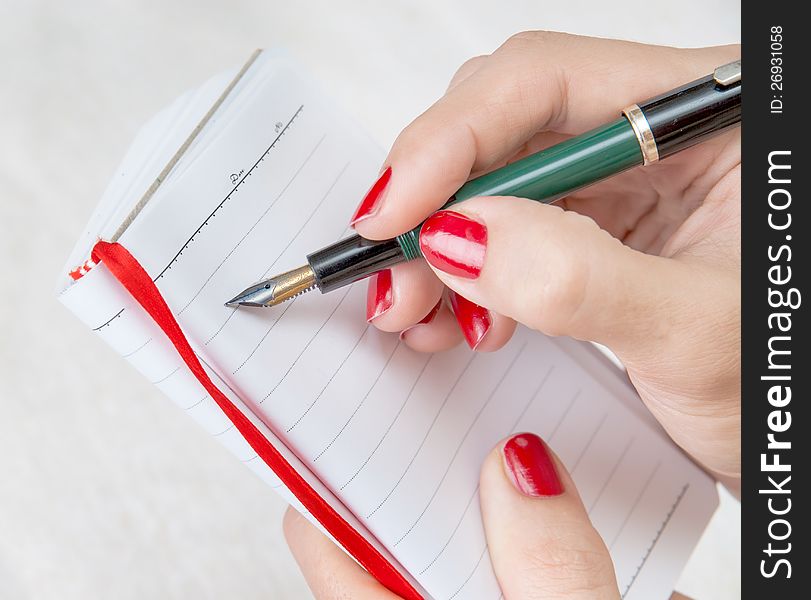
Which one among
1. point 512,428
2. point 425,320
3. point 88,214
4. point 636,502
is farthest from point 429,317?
point 88,214

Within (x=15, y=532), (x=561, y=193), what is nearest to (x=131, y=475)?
(x=15, y=532)

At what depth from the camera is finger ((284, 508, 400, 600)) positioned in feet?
1.72

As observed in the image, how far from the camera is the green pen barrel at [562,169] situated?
0.45 meters

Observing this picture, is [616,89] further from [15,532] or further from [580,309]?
[15,532]

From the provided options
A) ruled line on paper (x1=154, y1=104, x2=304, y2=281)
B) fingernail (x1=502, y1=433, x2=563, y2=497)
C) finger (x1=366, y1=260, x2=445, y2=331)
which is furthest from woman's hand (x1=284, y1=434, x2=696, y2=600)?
ruled line on paper (x1=154, y1=104, x2=304, y2=281)

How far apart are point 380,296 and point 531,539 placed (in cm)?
17

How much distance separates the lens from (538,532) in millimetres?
492

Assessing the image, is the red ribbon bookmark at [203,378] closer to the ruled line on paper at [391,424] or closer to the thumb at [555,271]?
the ruled line on paper at [391,424]

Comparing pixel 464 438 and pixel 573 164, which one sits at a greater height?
pixel 573 164

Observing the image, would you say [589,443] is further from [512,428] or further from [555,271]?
[555,271]

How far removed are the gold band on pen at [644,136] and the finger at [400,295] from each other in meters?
0.14

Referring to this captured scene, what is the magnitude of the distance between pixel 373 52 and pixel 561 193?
0.46 m

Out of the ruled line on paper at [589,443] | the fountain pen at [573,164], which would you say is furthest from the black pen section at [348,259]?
the ruled line on paper at [589,443]

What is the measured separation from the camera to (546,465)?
1.73 feet
